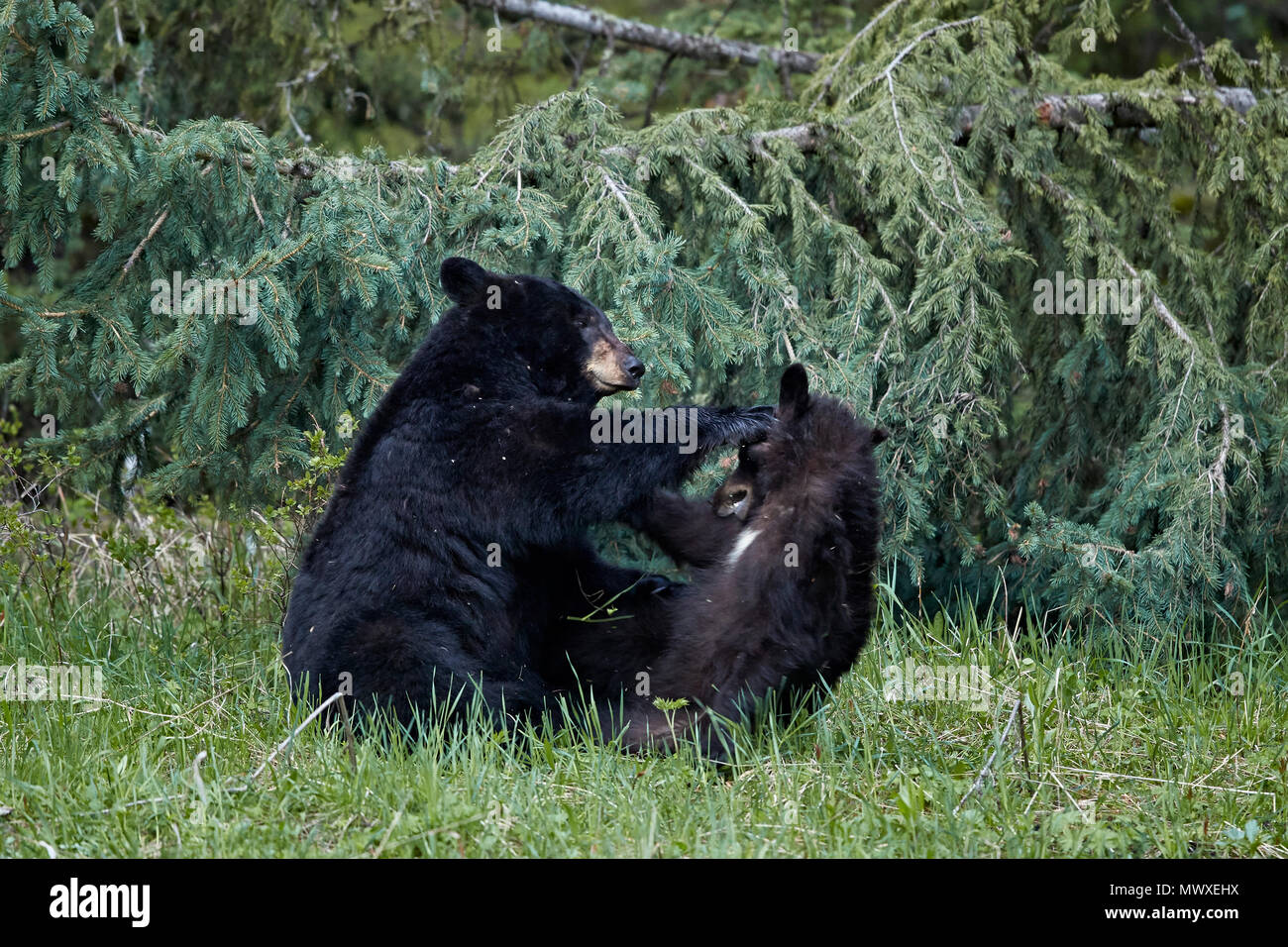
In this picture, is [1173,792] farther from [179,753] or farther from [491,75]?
[491,75]

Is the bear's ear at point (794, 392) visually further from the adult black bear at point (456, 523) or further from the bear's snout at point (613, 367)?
the bear's snout at point (613, 367)

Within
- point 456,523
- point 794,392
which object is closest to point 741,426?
point 794,392

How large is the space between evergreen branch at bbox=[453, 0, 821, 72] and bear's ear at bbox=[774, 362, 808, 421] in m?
3.80

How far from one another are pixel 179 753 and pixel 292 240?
1.94 meters

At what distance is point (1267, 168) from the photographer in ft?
17.5

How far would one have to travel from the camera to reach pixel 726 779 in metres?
3.61

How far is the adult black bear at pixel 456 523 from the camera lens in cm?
375

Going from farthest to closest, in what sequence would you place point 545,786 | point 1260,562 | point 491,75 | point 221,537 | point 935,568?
point 491,75 → point 221,537 → point 935,568 → point 1260,562 → point 545,786

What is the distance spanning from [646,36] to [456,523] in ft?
13.8

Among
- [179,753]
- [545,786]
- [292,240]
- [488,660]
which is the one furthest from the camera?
[292,240]

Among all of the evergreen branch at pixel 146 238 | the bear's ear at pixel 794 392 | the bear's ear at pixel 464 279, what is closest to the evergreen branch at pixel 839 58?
the bear's ear at pixel 464 279

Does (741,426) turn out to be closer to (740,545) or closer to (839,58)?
(740,545)

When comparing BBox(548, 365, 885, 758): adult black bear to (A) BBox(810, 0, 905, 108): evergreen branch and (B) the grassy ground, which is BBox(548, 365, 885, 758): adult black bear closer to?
(B) the grassy ground
